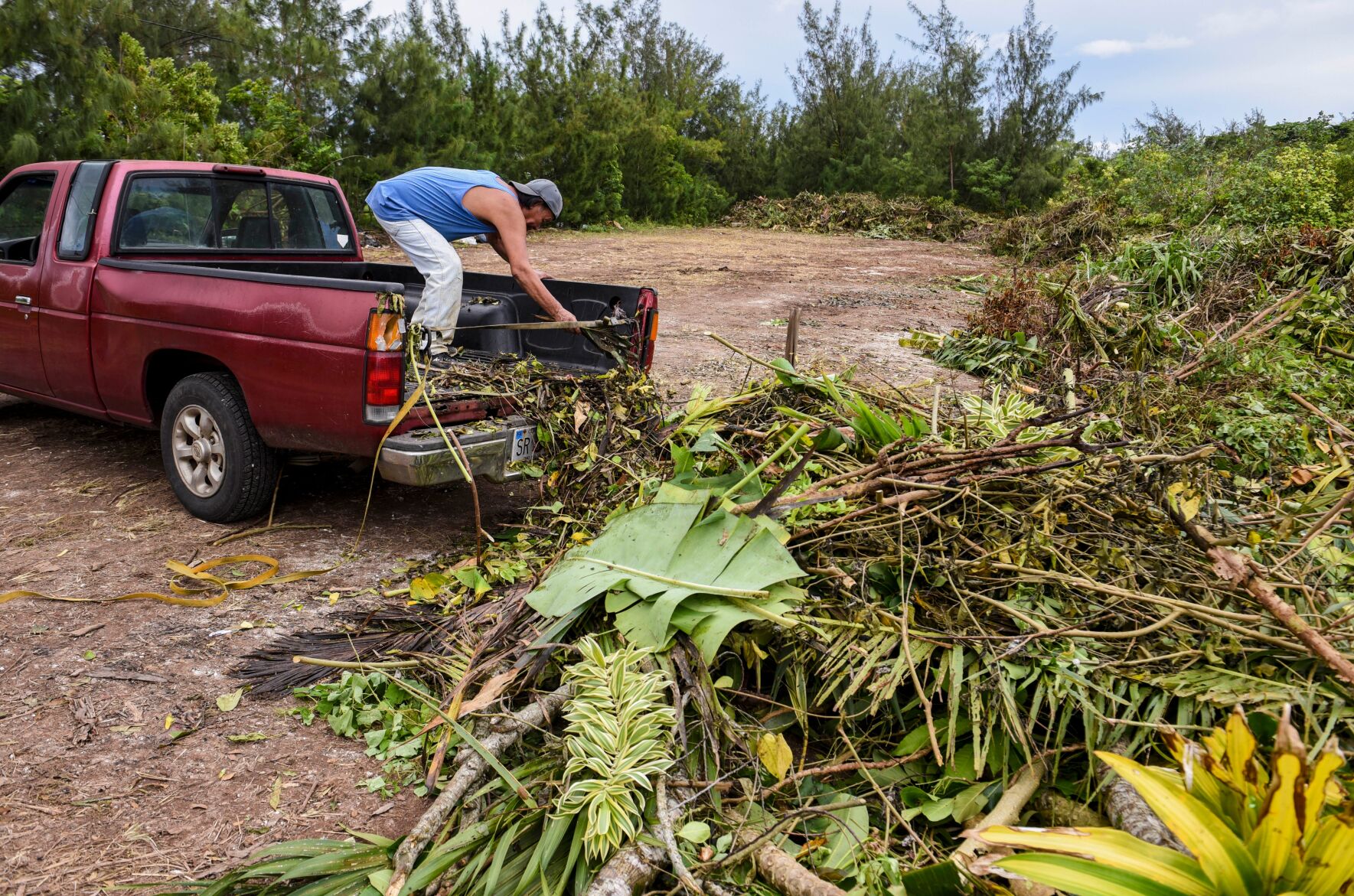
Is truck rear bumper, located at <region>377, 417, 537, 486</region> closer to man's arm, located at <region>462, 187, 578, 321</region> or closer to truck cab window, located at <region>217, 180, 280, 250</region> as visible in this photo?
man's arm, located at <region>462, 187, 578, 321</region>

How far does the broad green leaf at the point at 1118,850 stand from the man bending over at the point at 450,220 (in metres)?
3.88

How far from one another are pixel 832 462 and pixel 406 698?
1.67 meters

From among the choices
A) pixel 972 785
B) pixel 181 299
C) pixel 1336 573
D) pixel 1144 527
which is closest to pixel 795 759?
A: pixel 972 785

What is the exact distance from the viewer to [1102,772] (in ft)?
7.79

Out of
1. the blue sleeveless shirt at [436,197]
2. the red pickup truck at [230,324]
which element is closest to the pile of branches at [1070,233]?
the blue sleeveless shirt at [436,197]

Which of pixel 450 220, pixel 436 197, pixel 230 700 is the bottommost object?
pixel 230 700

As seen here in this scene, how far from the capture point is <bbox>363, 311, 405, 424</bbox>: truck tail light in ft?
13.0

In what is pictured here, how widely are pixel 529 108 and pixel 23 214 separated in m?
16.6

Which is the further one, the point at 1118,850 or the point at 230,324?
the point at 230,324

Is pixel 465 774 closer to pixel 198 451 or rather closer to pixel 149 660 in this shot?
pixel 149 660

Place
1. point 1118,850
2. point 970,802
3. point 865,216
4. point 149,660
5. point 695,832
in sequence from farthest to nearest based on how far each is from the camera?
point 865,216 < point 149,660 < point 970,802 < point 695,832 < point 1118,850

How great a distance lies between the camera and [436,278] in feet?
17.5

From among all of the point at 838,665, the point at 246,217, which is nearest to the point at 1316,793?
the point at 838,665

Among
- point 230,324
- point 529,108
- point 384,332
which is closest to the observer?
point 384,332
